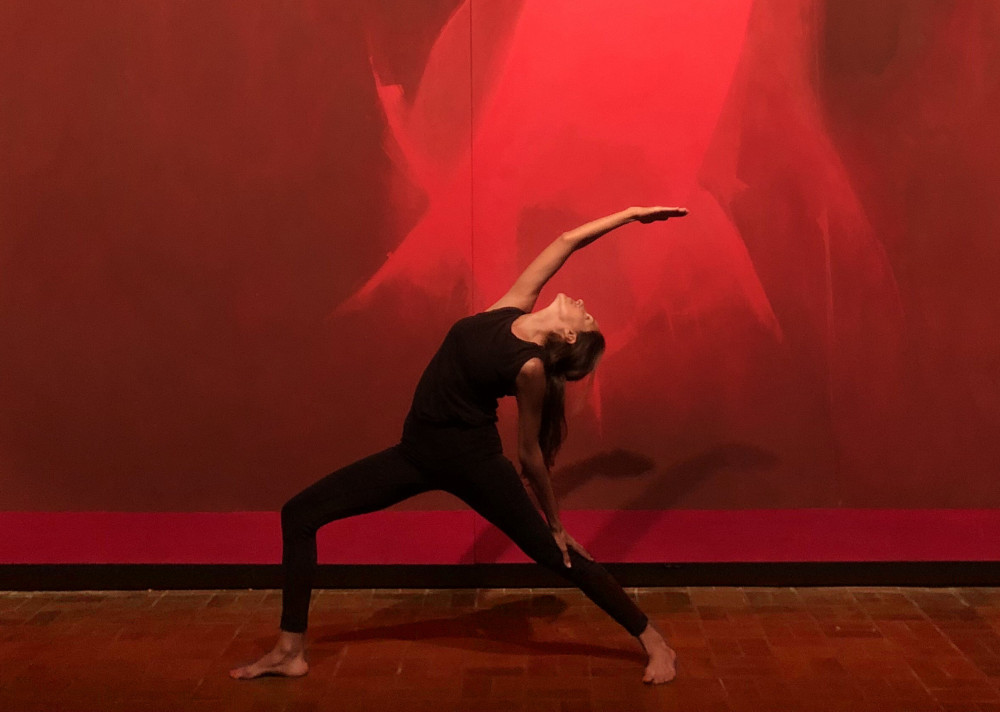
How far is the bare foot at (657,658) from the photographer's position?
10.4 ft

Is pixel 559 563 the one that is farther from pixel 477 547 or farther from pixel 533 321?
pixel 477 547

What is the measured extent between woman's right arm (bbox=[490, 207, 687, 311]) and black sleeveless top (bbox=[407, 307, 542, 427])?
0.38ft

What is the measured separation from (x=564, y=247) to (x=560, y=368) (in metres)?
0.43

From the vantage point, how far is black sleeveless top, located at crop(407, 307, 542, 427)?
9.92 ft

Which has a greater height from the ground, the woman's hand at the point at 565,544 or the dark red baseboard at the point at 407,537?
the woman's hand at the point at 565,544

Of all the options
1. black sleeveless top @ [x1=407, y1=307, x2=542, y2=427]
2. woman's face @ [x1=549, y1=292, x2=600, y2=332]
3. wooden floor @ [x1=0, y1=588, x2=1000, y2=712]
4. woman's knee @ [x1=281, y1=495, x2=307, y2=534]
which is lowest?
wooden floor @ [x1=0, y1=588, x2=1000, y2=712]

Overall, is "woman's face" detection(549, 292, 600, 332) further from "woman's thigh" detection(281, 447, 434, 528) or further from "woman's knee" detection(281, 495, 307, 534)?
"woman's knee" detection(281, 495, 307, 534)

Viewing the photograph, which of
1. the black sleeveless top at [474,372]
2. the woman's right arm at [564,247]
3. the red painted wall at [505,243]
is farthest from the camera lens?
the red painted wall at [505,243]

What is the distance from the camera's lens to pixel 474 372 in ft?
10.1

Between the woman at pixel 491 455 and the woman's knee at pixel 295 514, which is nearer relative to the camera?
the woman at pixel 491 455

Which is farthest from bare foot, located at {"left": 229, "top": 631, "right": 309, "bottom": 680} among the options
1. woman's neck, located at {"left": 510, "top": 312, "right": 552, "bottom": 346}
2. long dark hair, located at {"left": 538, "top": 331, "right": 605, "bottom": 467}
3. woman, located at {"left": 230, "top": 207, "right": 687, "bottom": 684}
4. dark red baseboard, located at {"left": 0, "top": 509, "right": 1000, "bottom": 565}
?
woman's neck, located at {"left": 510, "top": 312, "right": 552, "bottom": 346}

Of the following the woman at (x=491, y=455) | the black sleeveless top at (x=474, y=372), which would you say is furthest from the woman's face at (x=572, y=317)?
the black sleeveless top at (x=474, y=372)

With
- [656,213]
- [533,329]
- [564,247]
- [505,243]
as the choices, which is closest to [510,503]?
[533,329]

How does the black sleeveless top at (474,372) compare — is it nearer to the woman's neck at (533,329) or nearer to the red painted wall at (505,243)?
the woman's neck at (533,329)
